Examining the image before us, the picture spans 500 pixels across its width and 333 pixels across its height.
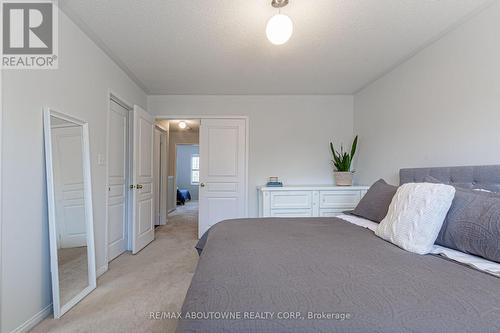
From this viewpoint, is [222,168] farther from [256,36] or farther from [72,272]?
[72,272]

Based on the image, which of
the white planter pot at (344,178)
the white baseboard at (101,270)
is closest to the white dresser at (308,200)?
the white planter pot at (344,178)

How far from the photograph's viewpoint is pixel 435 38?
7.57 feet

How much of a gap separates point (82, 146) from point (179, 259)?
5.35 ft

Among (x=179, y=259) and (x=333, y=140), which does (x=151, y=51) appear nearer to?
(x=179, y=259)

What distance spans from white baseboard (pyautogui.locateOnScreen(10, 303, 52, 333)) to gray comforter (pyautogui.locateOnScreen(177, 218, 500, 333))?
1.37 metres

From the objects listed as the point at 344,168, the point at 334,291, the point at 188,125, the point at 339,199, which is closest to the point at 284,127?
the point at 344,168

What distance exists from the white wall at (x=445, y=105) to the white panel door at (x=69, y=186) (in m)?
3.13

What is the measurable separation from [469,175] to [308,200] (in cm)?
182

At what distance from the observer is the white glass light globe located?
5.68ft

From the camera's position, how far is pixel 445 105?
7.33ft

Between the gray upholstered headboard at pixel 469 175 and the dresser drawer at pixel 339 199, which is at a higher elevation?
the gray upholstered headboard at pixel 469 175

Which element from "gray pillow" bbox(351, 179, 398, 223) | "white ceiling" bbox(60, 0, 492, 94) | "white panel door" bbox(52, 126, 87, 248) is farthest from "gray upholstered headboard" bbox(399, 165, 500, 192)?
"white panel door" bbox(52, 126, 87, 248)

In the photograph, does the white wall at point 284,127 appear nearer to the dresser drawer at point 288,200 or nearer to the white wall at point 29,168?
the dresser drawer at point 288,200

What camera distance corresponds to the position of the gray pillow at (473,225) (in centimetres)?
114
